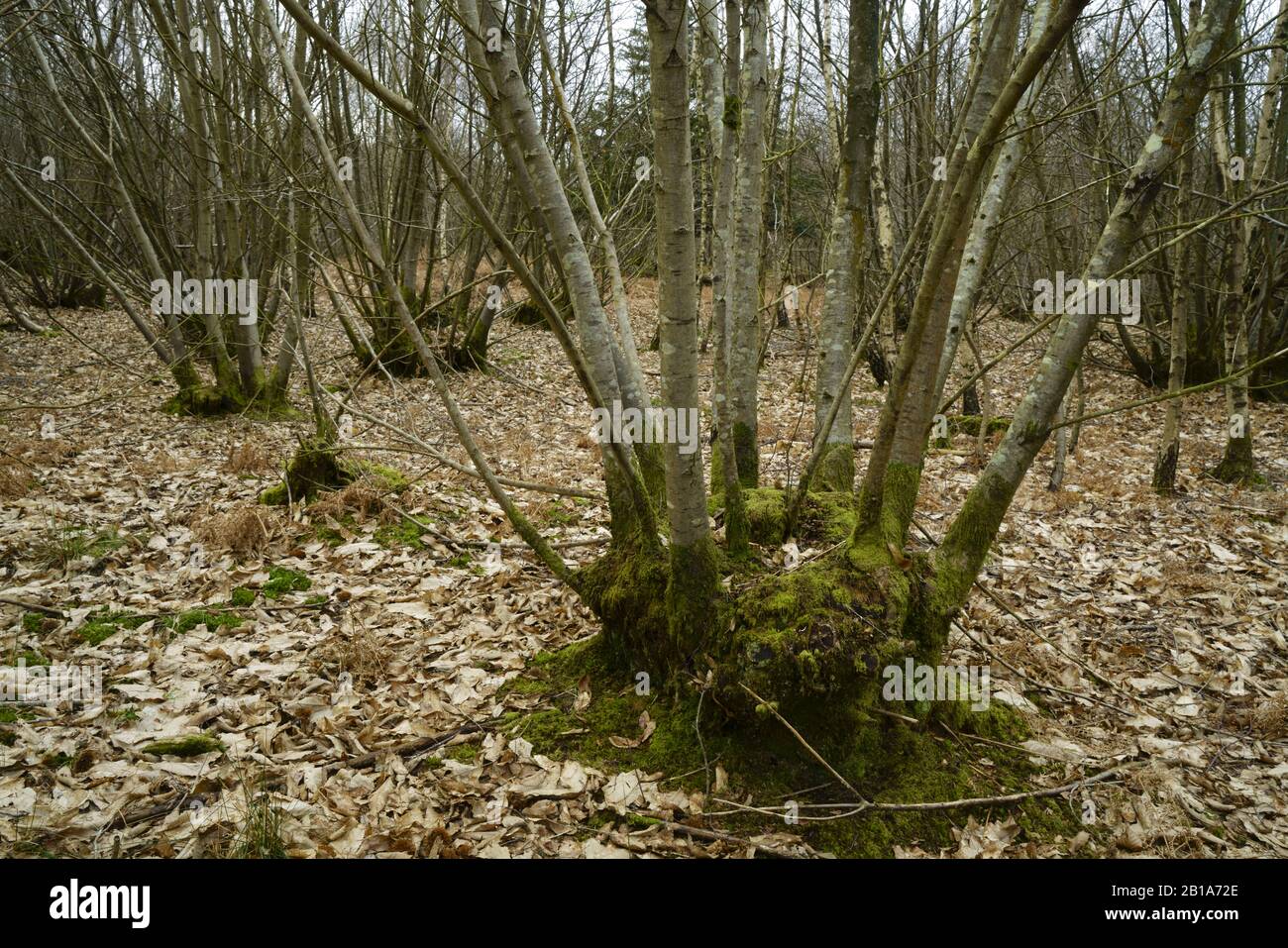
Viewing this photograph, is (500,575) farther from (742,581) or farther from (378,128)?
(378,128)

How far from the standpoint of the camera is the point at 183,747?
2988mm

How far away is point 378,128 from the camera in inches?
413

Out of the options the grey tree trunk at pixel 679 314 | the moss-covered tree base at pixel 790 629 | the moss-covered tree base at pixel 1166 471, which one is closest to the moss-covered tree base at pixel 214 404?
the moss-covered tree base at pixel 790 629

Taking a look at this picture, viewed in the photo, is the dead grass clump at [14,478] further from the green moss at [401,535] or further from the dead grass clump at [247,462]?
the green moss at [401,535]

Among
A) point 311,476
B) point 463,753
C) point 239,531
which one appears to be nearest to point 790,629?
point 463,753

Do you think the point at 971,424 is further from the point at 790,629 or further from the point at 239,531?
the point at 239,531

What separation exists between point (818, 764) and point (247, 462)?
18.0 feet

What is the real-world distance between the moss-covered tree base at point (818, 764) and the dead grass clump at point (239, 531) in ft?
8.18

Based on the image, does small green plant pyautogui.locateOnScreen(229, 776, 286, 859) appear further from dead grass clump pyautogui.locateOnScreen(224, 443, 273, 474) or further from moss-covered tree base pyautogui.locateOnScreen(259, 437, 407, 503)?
dead grass clump pyautogui.locateOnScreen(224, 443, 273, 474)

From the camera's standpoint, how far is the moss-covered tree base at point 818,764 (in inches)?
108

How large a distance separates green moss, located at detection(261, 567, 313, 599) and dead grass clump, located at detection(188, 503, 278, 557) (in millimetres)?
320
